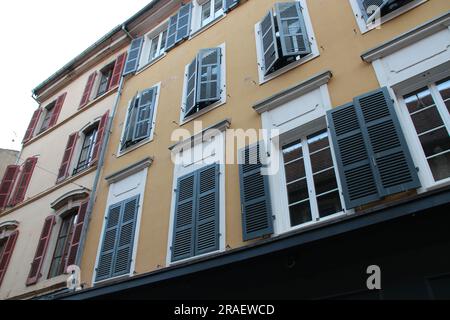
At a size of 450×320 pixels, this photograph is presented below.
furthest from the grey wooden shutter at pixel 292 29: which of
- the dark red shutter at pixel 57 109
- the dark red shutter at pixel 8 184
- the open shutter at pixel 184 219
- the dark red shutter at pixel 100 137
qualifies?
the dark red shutter at pixel 8 184

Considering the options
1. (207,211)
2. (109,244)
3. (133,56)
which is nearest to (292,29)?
(207,211)

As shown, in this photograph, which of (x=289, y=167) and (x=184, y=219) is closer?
(x=289, y=167)

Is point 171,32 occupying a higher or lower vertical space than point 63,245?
higher

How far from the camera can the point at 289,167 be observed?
21.3 feet

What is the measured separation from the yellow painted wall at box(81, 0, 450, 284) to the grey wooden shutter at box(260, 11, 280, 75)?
29 centimetres

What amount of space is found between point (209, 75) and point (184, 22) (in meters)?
3.42

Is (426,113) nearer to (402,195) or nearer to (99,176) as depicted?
(402,195)

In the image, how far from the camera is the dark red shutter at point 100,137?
10.5 m

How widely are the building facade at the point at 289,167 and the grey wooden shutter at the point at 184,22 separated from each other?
129 cm

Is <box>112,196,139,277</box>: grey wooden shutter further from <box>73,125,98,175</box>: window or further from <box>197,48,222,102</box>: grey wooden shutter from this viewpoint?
<box>73,125,98,175</box>: window

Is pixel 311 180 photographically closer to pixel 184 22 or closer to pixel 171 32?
pixel 184 22

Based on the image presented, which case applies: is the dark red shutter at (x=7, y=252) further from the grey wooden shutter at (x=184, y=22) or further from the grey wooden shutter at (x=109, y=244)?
the grey wooden shutter at (x=184, y=22)

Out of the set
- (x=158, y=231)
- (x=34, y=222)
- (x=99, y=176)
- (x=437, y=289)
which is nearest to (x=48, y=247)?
(x=34, y=222)

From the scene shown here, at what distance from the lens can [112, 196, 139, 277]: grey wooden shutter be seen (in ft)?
24.5
